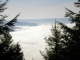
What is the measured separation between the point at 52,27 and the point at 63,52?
7.75 metres

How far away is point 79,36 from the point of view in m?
10.7

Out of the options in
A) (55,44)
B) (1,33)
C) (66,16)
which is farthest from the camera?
(55,44)

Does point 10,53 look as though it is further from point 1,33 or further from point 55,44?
point 55,44

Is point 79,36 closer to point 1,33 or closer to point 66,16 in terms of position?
point 66,16

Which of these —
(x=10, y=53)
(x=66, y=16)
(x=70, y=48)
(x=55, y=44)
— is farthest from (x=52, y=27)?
(x=10, y=53)

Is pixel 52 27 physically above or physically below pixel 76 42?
below

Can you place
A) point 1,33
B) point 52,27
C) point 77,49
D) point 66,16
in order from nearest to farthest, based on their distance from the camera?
point 1,33, point 77,49, point 66,16, point 52,27

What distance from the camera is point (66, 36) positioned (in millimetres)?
11445

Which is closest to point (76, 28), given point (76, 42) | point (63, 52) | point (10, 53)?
point (76, 42)

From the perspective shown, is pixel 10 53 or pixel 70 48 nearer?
pixel 10 53

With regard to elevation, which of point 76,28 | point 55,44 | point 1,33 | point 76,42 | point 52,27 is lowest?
point 55,44

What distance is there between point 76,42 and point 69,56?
1.20 metres

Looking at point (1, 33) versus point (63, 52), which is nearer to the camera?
point (1, 33)

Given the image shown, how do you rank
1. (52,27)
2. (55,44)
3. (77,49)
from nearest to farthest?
(77,49) < (55,44) < (52,27)
